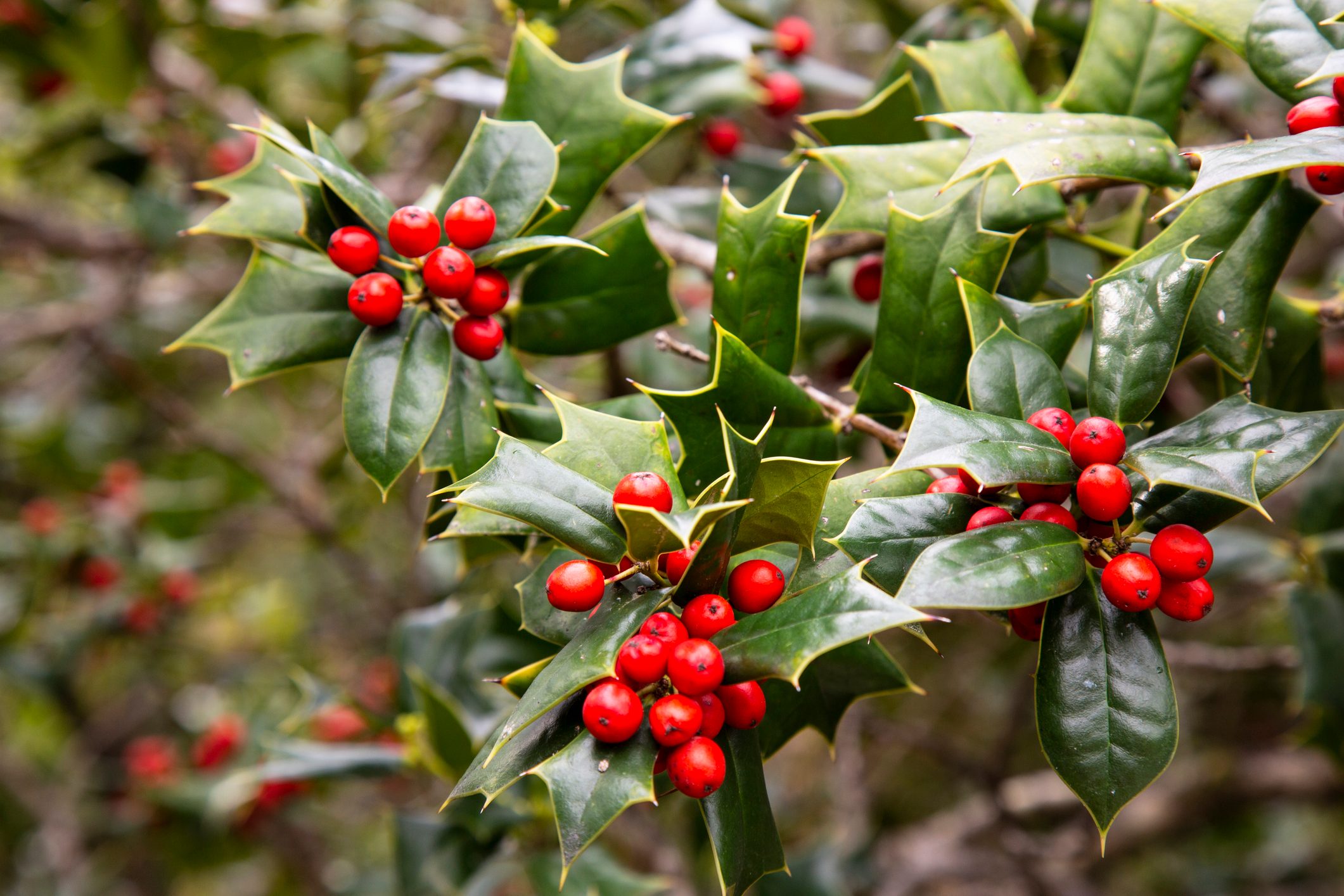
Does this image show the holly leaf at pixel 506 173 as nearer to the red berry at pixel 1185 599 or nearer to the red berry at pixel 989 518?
the red berry at pixel 989 518

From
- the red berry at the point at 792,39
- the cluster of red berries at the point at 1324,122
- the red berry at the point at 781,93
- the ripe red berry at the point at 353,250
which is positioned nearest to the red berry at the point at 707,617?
the ripe red berry at the point at 353,250

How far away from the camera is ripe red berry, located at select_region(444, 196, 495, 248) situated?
3.61 ft

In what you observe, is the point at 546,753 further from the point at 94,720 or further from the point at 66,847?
the point at 94,720

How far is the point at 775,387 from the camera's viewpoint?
1.06 meters

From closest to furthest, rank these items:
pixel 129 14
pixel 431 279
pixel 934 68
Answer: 1. pixel 431 279
2. pixel 934 68
3. pixel 129 14

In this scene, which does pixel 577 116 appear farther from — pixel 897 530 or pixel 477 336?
pixel 897 530

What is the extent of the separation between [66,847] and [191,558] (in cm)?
108

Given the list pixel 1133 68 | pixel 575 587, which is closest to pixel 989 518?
pixel 575 587

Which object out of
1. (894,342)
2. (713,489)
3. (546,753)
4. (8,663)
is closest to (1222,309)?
(894,342)

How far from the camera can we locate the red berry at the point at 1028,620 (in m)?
0.94

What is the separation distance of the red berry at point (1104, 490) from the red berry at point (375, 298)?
828 millimetres

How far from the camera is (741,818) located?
0.91 metres

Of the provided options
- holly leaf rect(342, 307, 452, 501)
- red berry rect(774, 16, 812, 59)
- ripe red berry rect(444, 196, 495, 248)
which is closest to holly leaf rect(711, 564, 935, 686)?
holly leaf rect(342, 307, 452, 501)

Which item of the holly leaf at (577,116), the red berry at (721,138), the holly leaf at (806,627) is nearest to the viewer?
the holly leaf at (806,627)
